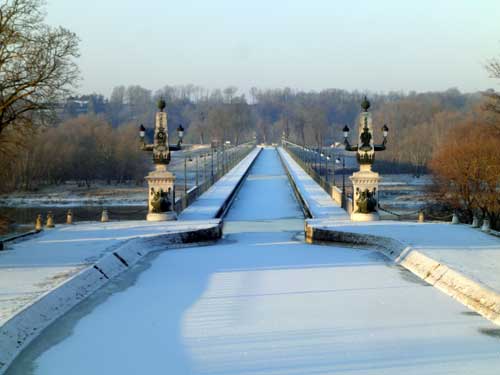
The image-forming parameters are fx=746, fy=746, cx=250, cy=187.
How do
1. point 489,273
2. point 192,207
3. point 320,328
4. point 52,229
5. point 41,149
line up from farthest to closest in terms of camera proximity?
point 41,149, point 192,207, point 52,229, point 489,273, point 320,328

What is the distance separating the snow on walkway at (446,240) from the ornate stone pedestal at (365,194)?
0.65 meters

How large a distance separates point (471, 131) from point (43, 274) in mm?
45322

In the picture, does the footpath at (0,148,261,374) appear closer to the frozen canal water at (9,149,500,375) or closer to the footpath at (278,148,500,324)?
the frozen canal water at (9,149,500,375)

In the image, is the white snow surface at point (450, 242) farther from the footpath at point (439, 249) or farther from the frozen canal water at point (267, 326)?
the frozen canal water at point (267, 326)

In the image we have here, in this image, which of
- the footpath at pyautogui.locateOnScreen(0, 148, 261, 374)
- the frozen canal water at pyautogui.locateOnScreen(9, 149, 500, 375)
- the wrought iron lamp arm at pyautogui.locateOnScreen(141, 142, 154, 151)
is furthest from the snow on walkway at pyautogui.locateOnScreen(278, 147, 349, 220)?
the frozen canal water at pyautogui.locateOnScreen(9, 149, 500, 375)

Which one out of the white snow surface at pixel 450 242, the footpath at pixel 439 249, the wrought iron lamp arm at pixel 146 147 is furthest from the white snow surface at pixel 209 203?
the white snow surface at pixel 450 242

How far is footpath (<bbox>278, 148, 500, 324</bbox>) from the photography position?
46.1 ft

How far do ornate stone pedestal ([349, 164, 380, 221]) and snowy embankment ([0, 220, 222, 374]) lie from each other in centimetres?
530

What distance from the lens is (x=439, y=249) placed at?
19.5 metres

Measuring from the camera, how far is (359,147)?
2833cm

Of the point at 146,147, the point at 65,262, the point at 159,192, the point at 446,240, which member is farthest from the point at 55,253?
the point at 446,240

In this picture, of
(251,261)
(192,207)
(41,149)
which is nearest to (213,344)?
(251,261)

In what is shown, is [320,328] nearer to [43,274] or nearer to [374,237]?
[43,274]

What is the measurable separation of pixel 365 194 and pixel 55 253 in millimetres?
12724
